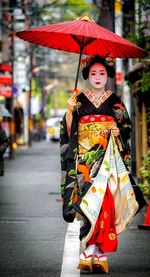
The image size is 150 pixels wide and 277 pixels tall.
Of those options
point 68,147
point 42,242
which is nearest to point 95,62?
point 68,147

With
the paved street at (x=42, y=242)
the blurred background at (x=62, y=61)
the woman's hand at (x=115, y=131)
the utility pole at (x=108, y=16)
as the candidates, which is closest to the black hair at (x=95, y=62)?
the woman's hand at (x=115, y=131)

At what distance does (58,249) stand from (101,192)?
1.63 meters

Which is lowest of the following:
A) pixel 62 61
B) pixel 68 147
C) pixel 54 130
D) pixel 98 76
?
pixel 54 130

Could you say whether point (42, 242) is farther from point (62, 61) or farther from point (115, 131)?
point (62, 61)

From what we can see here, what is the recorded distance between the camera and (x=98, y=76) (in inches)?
372

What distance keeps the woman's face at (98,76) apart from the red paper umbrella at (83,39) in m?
0.18

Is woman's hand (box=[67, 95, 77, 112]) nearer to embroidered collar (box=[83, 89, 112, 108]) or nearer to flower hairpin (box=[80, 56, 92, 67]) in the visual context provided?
embroidered collar (box=[83, 89, 112, 108])

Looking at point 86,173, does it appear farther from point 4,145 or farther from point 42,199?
point 42,199

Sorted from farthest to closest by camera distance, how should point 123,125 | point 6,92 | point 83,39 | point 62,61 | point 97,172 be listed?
point 62,61 < point 6,92 < point 83,39 < point 123,125 < point 97,172

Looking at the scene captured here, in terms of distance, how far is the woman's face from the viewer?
9391mm

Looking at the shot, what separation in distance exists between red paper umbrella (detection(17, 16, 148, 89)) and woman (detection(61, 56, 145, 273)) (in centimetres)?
32

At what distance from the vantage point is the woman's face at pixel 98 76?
939 centimetres

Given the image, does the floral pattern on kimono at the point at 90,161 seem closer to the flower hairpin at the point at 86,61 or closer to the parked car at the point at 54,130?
the flower hairpin at the point at 86,61

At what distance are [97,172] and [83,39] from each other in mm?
1408
